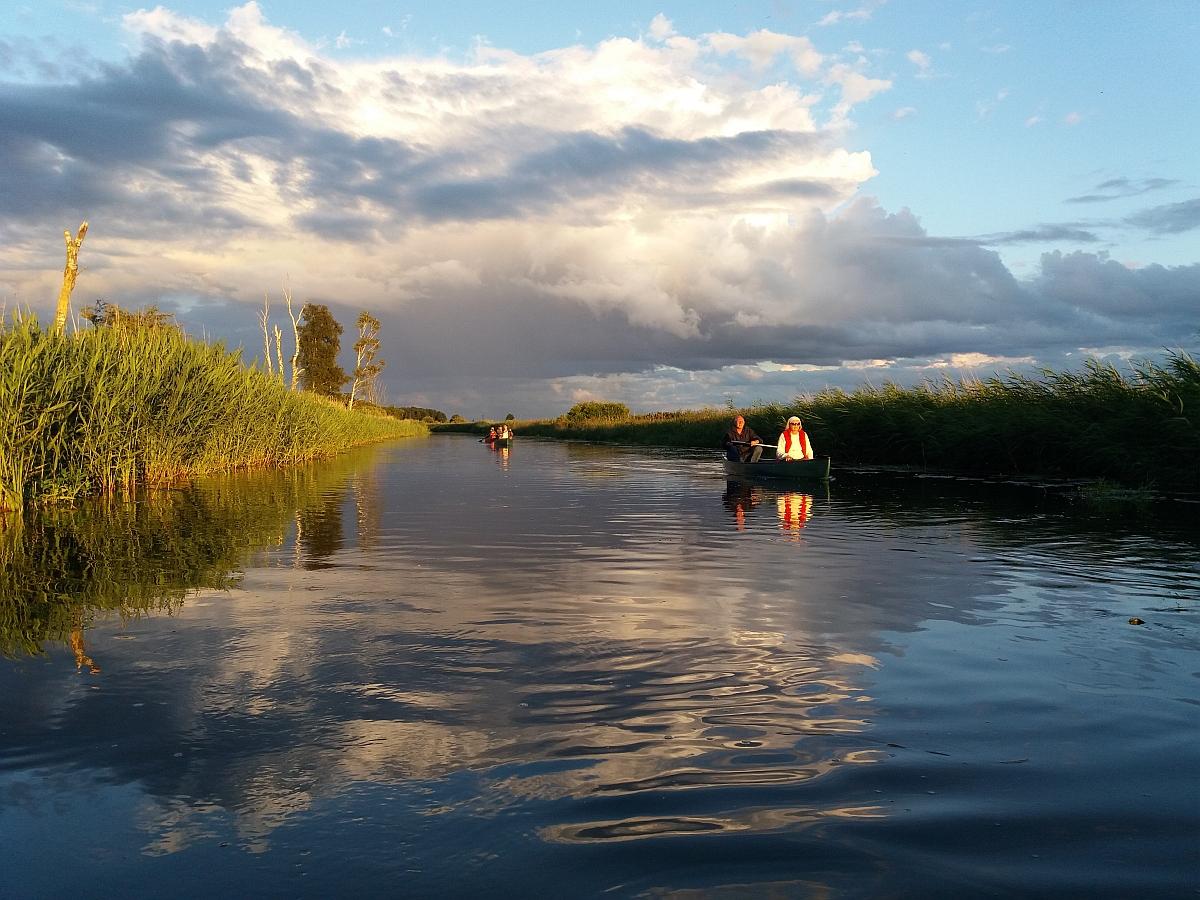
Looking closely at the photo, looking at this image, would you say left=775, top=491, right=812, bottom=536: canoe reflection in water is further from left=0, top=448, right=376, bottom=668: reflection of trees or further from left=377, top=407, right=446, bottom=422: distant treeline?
left=377, top=407, right=446, bottom=422: distant treeline

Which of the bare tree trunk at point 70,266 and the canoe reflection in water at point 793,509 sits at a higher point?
the bare tree trunk at point 70,266

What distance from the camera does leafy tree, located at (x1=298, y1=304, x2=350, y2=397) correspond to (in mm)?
75000

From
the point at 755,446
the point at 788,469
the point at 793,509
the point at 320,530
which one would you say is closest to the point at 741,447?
the point at 755,446

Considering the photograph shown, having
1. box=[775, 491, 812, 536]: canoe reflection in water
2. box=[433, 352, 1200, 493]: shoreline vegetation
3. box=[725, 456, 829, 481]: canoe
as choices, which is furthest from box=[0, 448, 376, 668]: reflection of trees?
box=[433, 352, 1200, 493]: shoreline vegetation

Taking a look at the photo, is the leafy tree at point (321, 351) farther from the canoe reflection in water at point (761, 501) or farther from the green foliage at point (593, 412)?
the canoe reflection in water at point (761, 501)

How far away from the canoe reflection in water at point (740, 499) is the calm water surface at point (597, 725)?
4780mm

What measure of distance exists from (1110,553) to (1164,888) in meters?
8.74

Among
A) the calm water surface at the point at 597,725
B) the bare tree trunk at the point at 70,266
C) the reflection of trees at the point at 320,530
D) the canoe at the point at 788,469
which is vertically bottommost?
the calm water surface at the point at 597,725

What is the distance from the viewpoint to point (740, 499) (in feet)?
61.2

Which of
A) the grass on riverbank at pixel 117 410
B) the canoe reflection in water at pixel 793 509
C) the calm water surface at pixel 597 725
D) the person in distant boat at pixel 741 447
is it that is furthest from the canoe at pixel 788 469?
the grass on riverbank at pixel 117 410

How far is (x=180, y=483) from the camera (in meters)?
20.7

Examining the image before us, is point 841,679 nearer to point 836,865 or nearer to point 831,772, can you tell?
point 831,772

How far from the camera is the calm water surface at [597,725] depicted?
10.5 ft

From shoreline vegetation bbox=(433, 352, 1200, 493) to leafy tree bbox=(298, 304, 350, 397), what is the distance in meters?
44.7
